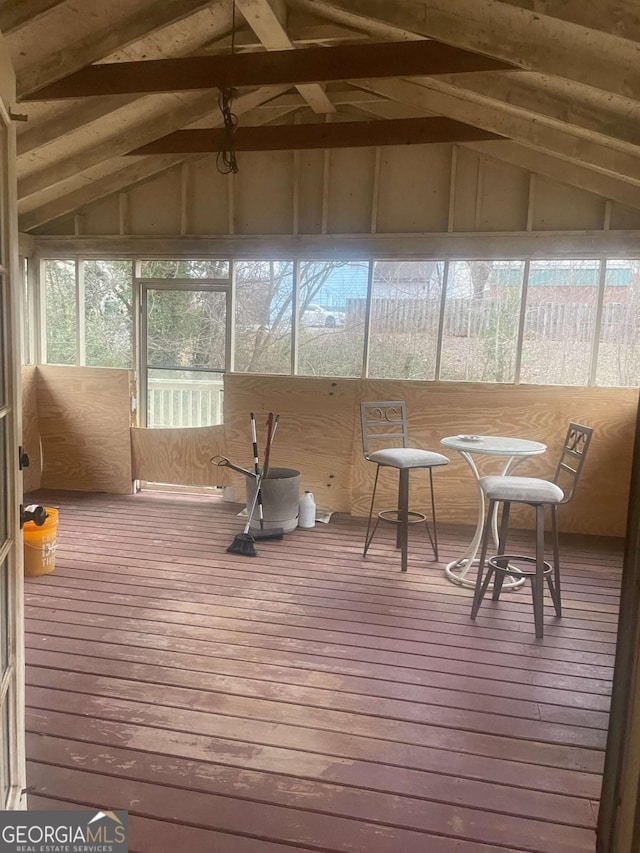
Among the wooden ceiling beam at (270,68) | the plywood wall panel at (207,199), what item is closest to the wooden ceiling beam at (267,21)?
the wooden ceiling beam at (270,68)

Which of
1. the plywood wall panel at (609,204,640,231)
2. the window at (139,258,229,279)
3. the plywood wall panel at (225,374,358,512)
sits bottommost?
the plywood wall panel at (225,374,358,512)

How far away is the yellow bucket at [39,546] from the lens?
12.5ft

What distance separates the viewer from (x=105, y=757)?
2.17 metres

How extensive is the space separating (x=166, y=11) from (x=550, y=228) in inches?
127

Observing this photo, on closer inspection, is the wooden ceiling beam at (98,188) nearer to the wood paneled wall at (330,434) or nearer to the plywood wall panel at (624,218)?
the wood paneled wall at (330,434)

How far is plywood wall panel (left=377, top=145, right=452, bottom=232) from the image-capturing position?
510 centimetres

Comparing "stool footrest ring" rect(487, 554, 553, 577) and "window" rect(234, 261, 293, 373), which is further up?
"window" rect(234, 261, 293, 373)

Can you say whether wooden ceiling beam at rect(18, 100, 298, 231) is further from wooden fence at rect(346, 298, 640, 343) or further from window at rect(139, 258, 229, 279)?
wooden fence at rect(346, 298, 640, 343)

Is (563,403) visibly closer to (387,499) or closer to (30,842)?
(387,499)

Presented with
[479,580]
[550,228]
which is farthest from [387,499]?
[550,228]

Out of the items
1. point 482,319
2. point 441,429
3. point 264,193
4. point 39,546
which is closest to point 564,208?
point 482,319

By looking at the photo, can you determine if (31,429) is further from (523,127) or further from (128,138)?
(523,127)

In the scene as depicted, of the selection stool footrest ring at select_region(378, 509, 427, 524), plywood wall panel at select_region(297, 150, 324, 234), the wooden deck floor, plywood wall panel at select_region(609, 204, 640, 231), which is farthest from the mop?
plywood wall panel at select_region(609, 204, 640, 231)

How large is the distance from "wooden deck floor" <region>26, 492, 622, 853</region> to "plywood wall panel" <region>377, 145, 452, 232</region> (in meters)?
2.88
